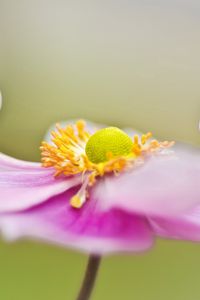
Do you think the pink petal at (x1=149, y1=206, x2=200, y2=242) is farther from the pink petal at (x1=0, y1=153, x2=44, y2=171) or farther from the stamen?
the pink petal at (x1=0, y1=153, x2=44, y2=171)

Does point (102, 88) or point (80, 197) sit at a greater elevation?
point (80, 197)

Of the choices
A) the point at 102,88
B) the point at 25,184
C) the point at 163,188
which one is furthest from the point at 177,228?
the point at 102,88

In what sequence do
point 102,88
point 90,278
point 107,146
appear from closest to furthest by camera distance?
point 90,278, point 107,146, point 102,88

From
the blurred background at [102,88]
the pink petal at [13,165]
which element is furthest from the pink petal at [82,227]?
the blurred background at [102,88]

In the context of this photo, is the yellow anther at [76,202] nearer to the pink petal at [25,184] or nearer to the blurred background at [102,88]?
the pink petal at [25,184]

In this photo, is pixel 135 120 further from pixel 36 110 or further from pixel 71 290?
pixel 71 290

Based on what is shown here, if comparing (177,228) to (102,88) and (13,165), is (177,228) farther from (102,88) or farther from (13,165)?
(102,88)

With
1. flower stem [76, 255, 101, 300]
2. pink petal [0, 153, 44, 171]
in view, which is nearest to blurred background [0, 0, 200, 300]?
pink petal [0, 153, 44, 171]
